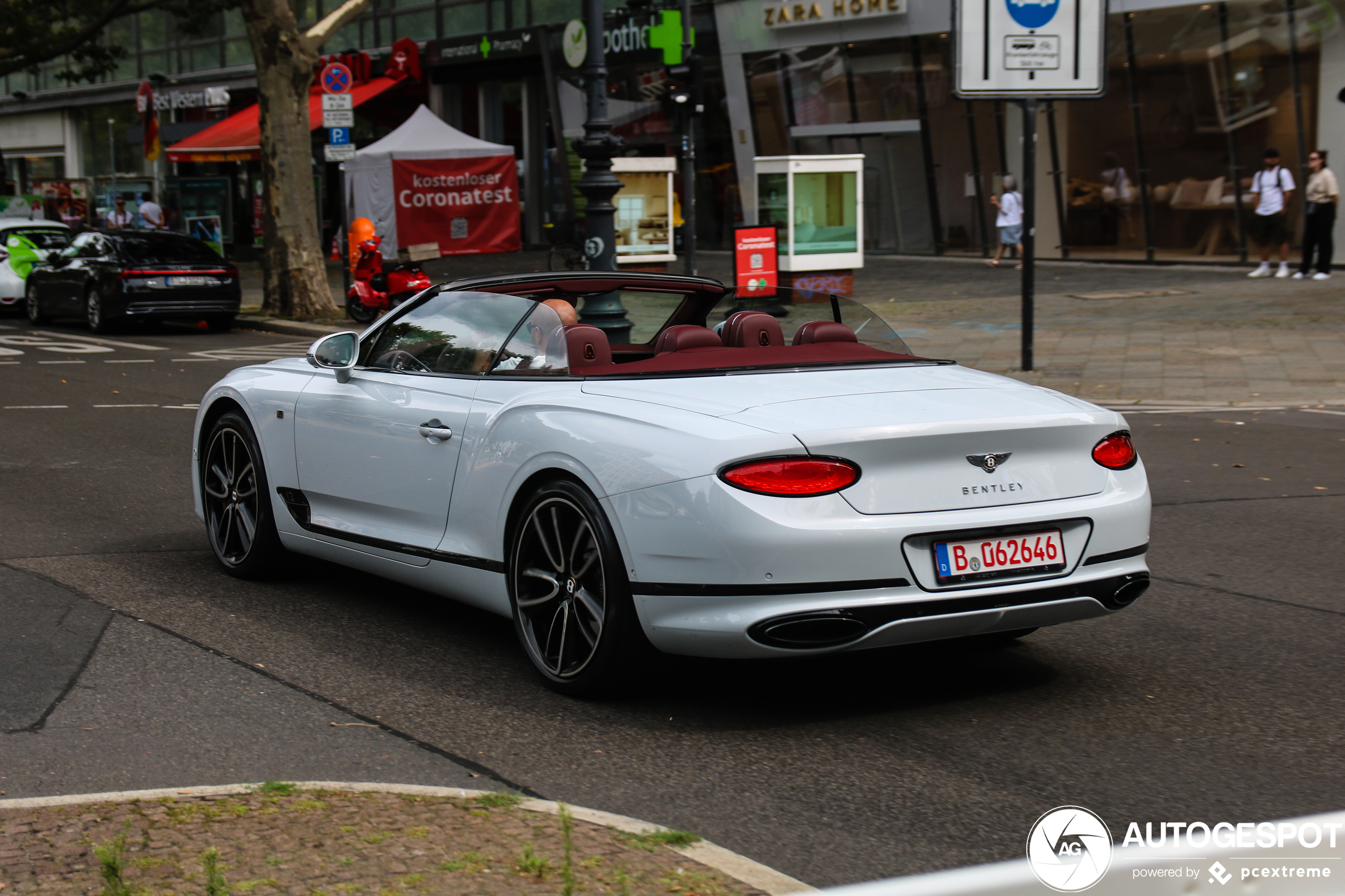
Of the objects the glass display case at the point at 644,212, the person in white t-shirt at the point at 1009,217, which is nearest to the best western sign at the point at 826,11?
the person in white t-shirt at the point at 1009,217

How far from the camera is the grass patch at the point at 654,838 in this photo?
331 cm

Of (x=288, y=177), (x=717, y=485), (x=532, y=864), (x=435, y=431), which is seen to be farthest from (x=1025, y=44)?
(x=288, y=177)

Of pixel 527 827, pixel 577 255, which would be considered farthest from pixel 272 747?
pixel 577 255

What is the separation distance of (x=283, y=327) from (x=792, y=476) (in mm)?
18868

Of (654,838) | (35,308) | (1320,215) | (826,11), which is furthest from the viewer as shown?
(826,11)

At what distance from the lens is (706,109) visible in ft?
117

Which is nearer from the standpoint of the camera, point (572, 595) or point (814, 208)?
point (572, 595)

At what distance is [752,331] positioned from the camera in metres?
5.59

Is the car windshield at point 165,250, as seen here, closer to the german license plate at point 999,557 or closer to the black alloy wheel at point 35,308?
the black alloy wheel at point 35,308

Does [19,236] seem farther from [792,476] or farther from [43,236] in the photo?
[792,476]

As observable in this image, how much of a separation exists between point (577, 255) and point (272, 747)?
80.0 ft

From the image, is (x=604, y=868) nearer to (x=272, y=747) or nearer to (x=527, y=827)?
(x=527, y=827)

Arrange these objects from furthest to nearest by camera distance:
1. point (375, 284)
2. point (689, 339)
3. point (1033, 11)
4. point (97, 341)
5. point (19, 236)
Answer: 1. point (19, 236)
2. point (97, 341)
3. point (375, 284)
4. point (1033, 11)
5. point (689, 339)

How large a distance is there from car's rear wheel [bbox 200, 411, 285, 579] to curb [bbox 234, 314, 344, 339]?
45.8 feet
